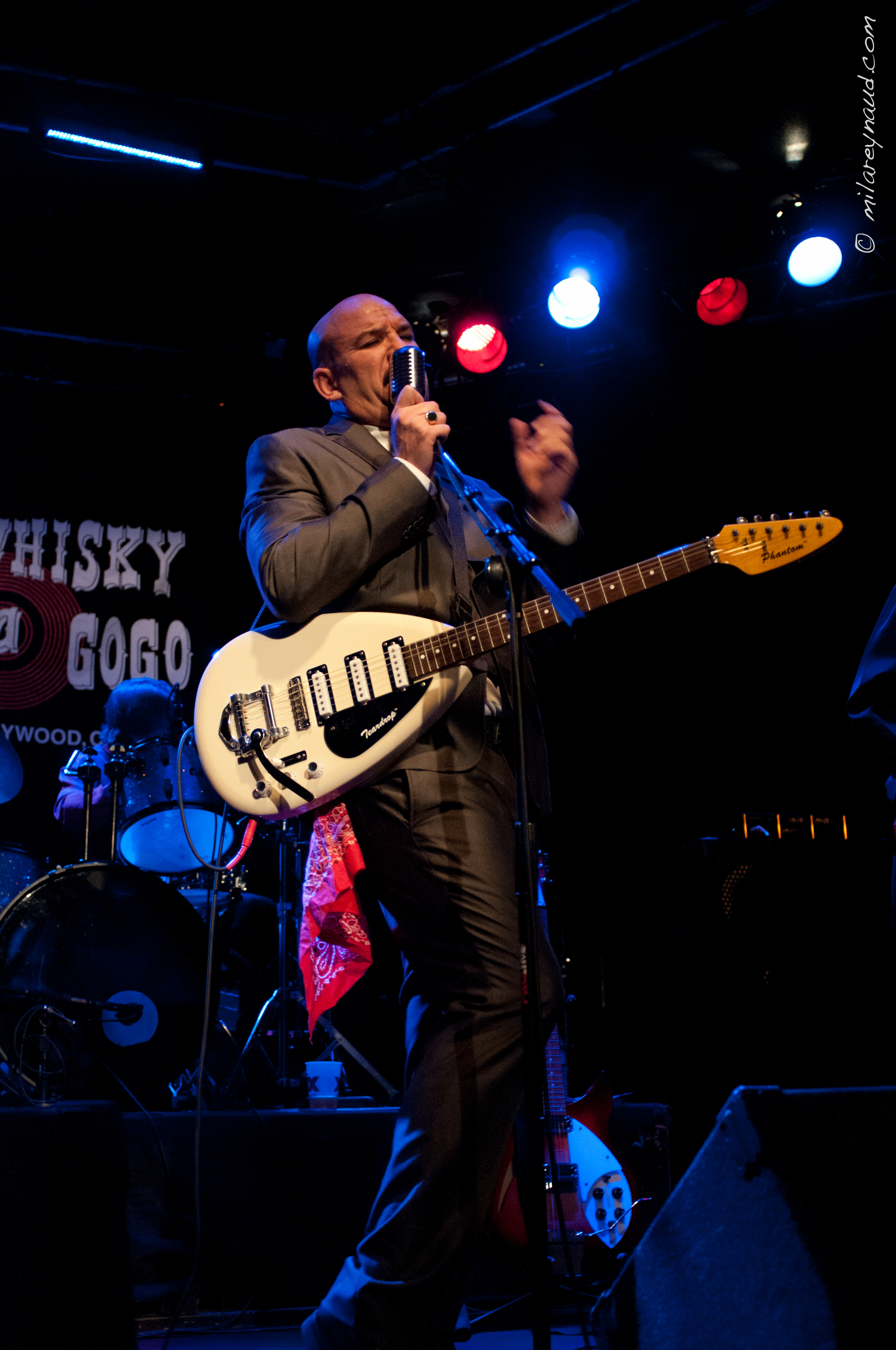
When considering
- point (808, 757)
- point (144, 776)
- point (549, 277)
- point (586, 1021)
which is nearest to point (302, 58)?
point (549, 277)

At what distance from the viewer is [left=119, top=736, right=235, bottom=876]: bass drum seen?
15.8ft

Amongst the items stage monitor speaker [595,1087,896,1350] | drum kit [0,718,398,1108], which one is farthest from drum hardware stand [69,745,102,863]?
stage monitor speaker [595,1087,896,1350]

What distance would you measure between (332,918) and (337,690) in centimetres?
48

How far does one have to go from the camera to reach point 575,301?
5.97 m

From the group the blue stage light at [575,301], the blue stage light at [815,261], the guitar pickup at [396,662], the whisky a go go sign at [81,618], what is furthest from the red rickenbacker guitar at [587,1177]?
the whisky a go go sign at [81,618]

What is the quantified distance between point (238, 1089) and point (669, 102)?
5.09 metres

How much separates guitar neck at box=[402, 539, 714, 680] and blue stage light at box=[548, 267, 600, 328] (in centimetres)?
382

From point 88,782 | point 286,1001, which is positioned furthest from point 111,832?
point 286,1001

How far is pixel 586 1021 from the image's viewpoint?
632 cm

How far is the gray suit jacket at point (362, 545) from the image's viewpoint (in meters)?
2.29

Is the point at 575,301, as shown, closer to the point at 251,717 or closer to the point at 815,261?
the point at 815,261

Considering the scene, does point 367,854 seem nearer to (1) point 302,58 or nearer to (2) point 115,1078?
(2) point 115,1078

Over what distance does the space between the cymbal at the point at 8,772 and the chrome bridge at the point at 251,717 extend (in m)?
2.88

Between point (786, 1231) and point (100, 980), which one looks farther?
point (100, 980)
